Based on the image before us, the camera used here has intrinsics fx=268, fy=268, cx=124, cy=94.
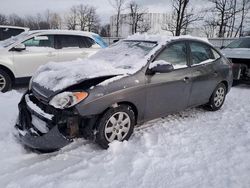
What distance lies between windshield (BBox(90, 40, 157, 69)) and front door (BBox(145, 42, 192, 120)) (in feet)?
0.85

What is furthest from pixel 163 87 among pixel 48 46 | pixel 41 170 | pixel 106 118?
pixel 48 46

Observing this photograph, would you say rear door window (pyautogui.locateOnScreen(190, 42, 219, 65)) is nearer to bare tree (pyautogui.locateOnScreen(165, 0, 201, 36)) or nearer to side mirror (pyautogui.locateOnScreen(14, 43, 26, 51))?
side mirror (pyautogui.locateOnScreen(14, 43, 26, 51))

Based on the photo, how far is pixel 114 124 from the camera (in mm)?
3711

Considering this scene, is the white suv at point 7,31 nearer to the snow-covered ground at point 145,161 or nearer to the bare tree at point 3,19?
the snow-covered ground at point 145,161

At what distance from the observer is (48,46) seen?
759 centimetres

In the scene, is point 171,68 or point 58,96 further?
point 171,68

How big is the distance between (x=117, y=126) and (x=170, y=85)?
1.21 metres

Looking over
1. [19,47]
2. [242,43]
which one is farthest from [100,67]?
[242,43]

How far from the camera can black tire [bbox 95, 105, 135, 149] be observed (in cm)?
355

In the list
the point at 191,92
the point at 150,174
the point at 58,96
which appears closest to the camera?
the point at 150,174

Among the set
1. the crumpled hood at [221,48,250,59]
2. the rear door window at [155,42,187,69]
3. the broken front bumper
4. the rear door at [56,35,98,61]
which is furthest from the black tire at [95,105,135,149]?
the crumpled hood at [221,48,250,59]

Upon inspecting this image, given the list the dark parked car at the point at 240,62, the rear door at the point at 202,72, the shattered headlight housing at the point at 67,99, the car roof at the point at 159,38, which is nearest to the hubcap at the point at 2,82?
the car roof at the point at 159,38

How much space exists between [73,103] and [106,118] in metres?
0.51

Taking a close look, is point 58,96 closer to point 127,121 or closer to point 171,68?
point 127,121
